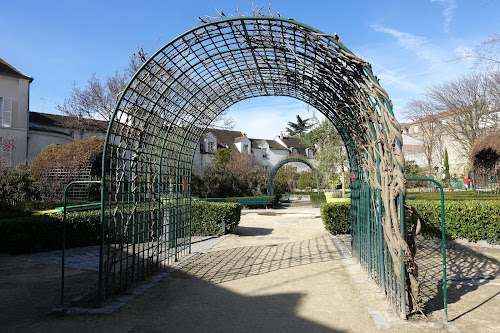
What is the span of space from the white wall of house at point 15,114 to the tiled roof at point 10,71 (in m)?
0.23

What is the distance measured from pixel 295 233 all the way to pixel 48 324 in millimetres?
7682

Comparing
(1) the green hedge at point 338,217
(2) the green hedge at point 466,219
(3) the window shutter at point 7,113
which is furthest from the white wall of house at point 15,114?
(2) the green hedge at point 466,219

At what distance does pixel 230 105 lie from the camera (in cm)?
770

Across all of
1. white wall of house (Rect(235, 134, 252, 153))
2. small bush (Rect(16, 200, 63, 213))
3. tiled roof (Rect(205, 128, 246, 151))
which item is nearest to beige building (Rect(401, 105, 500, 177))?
small bush (Rect(16, 200, 63, 213))

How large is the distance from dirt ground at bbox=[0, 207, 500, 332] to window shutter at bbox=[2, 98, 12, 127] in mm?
15346

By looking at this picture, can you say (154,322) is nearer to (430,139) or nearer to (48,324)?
(48,324)

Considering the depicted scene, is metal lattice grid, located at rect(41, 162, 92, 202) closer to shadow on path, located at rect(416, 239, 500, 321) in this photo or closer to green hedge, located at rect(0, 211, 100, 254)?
green hedge, located at rect(0, 211, 100, 254)

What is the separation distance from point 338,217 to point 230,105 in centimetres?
453

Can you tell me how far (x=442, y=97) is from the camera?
2619 cm

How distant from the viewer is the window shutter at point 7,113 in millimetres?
18797

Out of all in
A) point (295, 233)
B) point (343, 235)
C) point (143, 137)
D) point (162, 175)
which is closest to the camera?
point (143, 137)

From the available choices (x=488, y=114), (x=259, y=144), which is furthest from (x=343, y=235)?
(x=259, y=144)

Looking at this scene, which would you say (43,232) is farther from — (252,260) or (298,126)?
(298,126)

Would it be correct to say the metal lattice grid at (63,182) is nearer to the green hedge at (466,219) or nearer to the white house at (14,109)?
the white house at (14,109)
